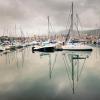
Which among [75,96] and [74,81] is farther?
[74,81]

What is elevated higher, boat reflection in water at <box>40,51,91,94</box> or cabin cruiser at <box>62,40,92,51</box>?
cabin cruiser at <box>62,40,92,51</box>

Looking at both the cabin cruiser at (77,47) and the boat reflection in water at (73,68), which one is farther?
the cabin cruiser at (77,47)

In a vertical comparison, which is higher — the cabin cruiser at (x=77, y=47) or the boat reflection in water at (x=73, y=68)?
the cabin cruiser at (x=77, y=47)

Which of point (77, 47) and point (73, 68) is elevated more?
point (77, 47)

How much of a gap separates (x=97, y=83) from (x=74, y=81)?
163 cm

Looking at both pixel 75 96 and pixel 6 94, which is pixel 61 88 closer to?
pixel 75 96

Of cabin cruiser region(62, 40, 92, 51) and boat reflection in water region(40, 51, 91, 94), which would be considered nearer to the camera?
boat reflection in water region(40, 51, 91, 94)

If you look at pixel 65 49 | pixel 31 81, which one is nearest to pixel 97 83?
pixel 31 81

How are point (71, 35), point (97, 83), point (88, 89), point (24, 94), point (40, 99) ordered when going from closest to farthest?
point (40, 99) → point (24, 94) → point (88, 89) → point (97, 83) → point (71, 35)

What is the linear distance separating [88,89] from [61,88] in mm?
1437

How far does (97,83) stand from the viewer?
14.2 meters

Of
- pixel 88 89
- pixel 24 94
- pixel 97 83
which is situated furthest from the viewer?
pixel 97 83

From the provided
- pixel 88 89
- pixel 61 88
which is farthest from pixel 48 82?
pixel 88 89

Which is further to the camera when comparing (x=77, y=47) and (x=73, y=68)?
(x=77, y=47)
